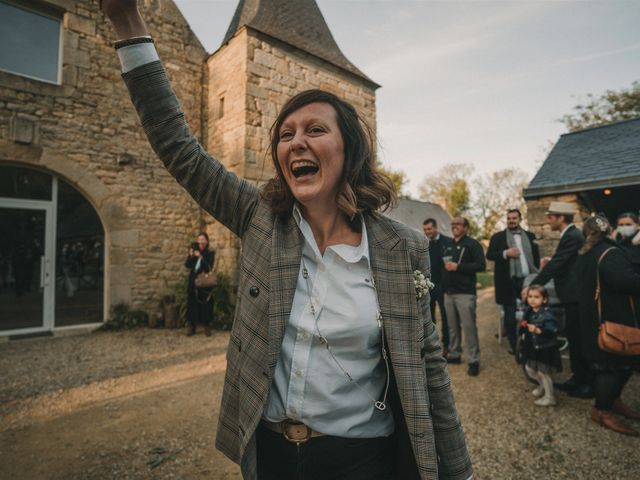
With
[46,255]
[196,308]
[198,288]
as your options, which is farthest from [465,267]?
[46,255]

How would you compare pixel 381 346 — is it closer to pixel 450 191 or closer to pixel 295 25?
pixel 295 25

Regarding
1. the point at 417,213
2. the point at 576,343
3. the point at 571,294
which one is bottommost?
the point at 576,343

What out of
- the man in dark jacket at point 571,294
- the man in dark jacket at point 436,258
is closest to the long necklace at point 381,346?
the man in dark jacket at point 571,294

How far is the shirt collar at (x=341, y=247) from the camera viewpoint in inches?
49.8

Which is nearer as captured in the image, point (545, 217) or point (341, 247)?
point (341, 247)

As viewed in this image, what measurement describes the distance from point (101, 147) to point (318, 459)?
8040 mm

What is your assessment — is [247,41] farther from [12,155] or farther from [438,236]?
[438,236]

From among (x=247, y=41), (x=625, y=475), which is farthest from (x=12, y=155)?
(x=625, y=475)

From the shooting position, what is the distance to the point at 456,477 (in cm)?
121

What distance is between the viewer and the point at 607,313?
315cm

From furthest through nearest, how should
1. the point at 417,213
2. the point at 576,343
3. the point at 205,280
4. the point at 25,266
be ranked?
the point at 417,213 → the point at 25,266 → the point at 205,280 → the point at 576,343

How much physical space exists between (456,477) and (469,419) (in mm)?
2615

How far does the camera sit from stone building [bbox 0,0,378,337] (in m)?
6.50

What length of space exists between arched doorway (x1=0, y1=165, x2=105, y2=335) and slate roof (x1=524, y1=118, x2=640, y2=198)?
8811 millimetres
